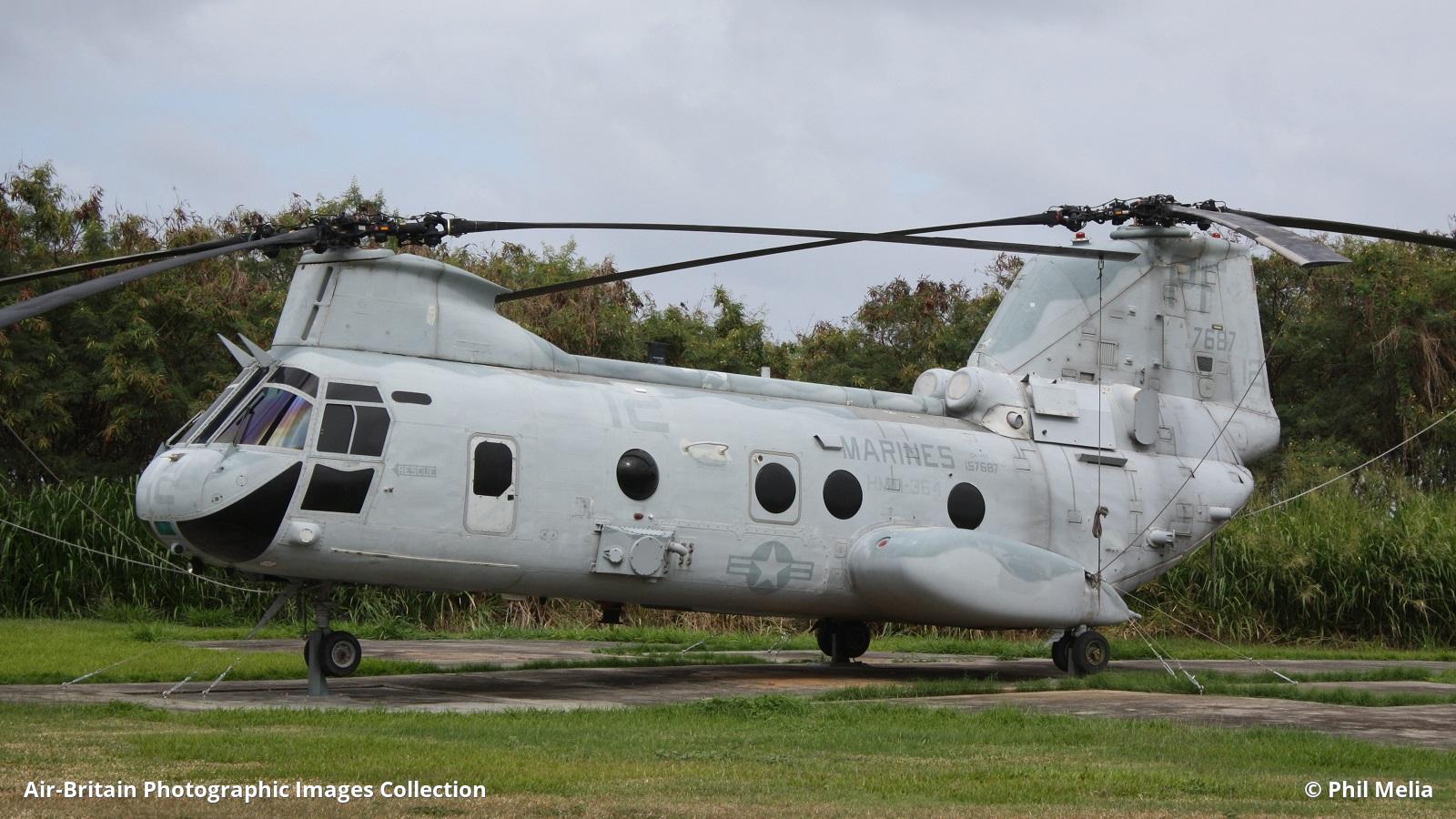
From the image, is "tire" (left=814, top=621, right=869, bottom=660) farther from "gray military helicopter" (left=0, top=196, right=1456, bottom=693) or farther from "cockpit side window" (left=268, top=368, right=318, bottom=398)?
"cockpit side window" (left=268, top=368, right=318, bottom=398)

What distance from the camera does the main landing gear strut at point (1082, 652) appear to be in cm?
1726

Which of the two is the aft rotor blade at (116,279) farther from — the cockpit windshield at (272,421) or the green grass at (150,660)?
the green grass at (150,660)

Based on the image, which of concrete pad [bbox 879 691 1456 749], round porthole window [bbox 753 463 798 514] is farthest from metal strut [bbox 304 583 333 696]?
concrete pad [bbox 879 691 1456 749]

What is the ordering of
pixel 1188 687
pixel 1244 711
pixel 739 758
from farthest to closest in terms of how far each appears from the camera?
pixel 1188 687 → pixel 1244 711 → pixel 739 758

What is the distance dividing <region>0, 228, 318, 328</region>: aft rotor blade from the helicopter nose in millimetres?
1662

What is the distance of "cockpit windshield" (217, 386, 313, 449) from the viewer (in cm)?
1359

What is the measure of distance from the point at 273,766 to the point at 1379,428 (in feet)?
99.6

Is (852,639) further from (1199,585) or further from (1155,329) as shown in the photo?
(1199,585)

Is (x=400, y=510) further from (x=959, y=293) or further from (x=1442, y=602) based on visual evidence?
(x=959, y=293)

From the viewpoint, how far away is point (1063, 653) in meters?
17.4

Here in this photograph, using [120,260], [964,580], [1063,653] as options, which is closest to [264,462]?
[120,260]

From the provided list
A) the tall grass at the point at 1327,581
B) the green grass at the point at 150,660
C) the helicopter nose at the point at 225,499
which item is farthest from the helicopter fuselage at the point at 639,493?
the tall grass at the point at 1327,581

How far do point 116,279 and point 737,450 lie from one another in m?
6.19

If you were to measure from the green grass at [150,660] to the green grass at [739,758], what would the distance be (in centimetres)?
355
